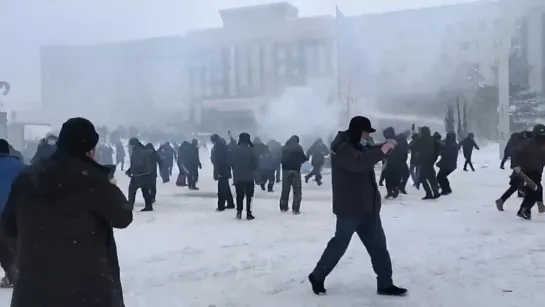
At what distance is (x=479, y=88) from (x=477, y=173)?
43.1ft

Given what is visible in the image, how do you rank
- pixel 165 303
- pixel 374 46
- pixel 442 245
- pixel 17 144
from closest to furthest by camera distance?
pixel 165 303 → pixel 442 245 → pixel 17 144 → pixel 374 46

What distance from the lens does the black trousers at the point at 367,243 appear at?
4.12 m

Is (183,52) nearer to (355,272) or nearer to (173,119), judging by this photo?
(173,119)

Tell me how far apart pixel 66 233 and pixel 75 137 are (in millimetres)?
360

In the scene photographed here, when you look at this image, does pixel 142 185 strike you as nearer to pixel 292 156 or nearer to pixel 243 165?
pixel 243 165

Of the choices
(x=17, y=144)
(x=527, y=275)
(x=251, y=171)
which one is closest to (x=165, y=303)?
(x=527, y=275)

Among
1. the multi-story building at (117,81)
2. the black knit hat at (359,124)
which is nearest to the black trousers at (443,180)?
the black knit hat at (359,124)

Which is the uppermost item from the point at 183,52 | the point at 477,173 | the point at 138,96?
the point at 183,52

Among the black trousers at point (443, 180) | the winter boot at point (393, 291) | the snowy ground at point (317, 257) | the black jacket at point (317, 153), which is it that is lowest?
the snowy ground at point (317, 257)

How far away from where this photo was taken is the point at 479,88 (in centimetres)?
2778

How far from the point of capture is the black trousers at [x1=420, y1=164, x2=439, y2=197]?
1048cm

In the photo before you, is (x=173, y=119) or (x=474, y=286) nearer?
(x=474, y=286)

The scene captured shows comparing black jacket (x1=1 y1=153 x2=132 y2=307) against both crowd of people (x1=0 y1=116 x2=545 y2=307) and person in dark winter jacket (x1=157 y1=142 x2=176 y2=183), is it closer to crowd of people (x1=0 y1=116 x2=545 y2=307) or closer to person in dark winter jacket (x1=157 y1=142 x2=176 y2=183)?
crowd of people (x1=0 y1=116 x2=545 y2=307)

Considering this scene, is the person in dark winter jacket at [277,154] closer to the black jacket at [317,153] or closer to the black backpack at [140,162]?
the black jacket at [317,153]
